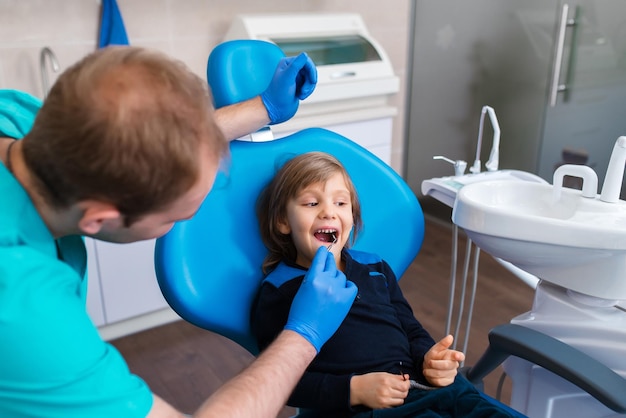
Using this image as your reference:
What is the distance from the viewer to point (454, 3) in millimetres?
2846

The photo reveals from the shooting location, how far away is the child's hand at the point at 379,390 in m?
0.98

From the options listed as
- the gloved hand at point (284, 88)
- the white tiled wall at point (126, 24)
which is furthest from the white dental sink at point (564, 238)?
the white tiled wall at point (126, 24)

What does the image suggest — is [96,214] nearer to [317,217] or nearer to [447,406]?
[317,217]

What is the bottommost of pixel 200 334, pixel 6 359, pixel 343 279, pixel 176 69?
pixel 200 334

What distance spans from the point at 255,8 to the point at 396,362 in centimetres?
175

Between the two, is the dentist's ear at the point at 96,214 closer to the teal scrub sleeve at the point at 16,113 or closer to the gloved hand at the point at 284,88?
the teal scrub sleeve at the point at 16,113

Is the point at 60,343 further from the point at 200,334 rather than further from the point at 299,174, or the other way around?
the point at 200,334

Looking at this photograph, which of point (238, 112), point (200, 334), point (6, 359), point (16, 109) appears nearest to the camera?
point (6, 359)

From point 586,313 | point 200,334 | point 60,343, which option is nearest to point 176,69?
point 60,343

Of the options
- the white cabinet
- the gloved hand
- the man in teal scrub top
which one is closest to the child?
the gloved hand

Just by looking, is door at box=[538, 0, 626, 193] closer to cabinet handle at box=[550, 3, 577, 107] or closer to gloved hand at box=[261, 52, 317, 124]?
cabinet handle at box=[550, 3, 577, 107]

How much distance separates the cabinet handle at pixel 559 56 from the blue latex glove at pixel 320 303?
182 cm

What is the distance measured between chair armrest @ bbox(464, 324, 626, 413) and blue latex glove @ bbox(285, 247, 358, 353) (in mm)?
321

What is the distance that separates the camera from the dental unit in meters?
1.02
